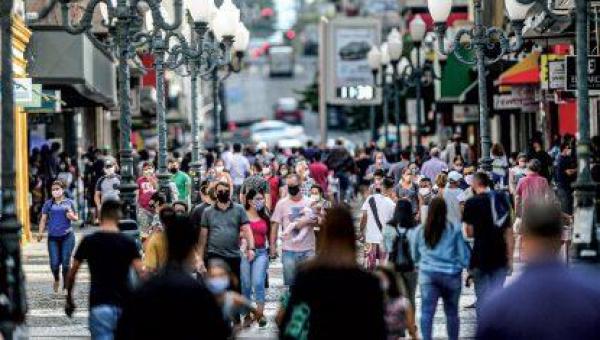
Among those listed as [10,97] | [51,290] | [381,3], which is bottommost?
[51,290]

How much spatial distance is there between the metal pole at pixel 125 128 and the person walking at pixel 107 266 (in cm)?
468

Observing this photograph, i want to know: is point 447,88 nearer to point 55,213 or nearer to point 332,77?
point 332,77

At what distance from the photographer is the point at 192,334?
32.9ft

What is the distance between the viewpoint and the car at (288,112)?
14762cm

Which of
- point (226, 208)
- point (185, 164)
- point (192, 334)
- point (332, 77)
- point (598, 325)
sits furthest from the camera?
point (332, 77)

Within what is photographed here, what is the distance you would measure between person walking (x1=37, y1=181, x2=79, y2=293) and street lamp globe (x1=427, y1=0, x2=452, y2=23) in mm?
6594

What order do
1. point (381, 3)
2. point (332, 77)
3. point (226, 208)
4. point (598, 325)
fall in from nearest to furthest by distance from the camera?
point (598, 325) → point (226, 208) → point (332, 77) → point (381, 3)

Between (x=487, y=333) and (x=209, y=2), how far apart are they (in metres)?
20.8

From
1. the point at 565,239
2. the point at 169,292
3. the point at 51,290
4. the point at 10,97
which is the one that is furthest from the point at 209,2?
the point at 169,292

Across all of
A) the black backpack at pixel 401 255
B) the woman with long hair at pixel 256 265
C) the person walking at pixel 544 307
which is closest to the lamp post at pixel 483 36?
the woman with long hair at pixel 256 265

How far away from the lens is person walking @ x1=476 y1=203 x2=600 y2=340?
8.88m

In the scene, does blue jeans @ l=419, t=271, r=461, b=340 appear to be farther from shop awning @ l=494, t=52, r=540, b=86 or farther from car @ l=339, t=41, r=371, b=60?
car @ l=339, t=41, r=371, b=60

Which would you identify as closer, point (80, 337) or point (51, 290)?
point (80, 337)

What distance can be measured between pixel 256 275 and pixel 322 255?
29.7 ft
